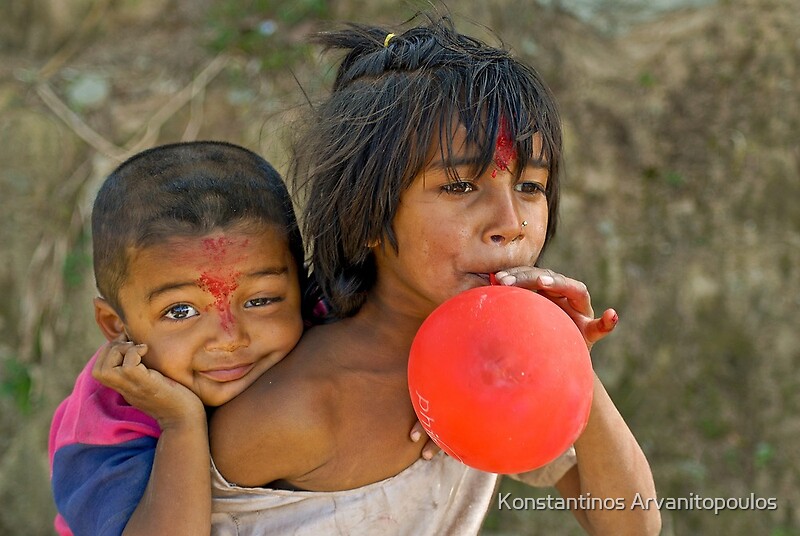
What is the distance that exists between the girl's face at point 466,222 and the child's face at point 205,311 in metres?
0.35

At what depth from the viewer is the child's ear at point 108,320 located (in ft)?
6.52

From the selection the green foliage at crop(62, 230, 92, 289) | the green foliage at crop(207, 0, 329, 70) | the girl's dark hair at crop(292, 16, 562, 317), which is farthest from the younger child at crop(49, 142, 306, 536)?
the green foliage at crop(207, 0, 329, 70)

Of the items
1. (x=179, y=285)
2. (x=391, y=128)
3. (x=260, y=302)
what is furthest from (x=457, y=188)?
(x=179, y=285)

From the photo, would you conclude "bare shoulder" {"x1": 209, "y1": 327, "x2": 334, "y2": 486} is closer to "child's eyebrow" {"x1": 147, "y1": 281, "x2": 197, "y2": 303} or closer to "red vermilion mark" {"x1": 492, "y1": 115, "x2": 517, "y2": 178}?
"child's eyebrow" {"x1": 147, "y1": 281, "x2": 197, "y2": 303}

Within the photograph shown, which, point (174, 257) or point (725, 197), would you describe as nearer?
point (174, 257)

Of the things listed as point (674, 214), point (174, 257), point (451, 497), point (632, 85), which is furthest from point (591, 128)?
point (174, 257)

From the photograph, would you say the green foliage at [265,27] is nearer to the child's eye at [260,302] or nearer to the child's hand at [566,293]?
the child's eye at [260,302]

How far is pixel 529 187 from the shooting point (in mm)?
1870

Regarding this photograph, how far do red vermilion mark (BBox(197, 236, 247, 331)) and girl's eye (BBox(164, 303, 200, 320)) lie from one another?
55 mm

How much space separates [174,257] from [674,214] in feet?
10.5

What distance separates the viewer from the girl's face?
1.75 meters

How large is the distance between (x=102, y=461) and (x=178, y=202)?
0.59m

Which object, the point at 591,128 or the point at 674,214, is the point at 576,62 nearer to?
the point at 591,128

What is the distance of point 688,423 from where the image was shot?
4.19 m
